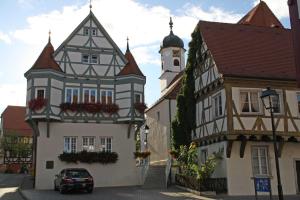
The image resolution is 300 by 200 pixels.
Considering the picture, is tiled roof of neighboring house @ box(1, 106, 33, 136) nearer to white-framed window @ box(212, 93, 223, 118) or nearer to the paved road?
the paved road

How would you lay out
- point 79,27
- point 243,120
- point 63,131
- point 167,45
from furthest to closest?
point 167,45, point 79,27, point 63,131, point 243,120

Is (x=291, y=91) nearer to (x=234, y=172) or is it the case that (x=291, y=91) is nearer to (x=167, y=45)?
(x=234, y=172)

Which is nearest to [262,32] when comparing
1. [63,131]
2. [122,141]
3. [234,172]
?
[234,172]

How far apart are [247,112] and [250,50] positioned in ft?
15.8

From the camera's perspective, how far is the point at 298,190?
23594mm

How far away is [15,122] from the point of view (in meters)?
71.9

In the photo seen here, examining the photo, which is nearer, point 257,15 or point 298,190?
point 298,190

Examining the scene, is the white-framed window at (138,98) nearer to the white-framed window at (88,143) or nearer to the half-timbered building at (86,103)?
the half-timbered building at (86,103)

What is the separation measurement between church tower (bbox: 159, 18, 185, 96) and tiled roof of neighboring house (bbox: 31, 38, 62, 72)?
2316 cm

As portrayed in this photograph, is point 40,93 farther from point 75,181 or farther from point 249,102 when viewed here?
point 249,102

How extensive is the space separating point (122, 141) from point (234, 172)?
1086 centimetres

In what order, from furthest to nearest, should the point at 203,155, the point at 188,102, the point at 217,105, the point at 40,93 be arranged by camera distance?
the point at 40,93 < the point at 188,102 < the point at 203,155 < the point at 217,105

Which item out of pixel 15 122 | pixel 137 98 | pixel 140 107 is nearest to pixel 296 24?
pixel 140 107

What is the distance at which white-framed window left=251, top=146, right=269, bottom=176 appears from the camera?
919 inches
